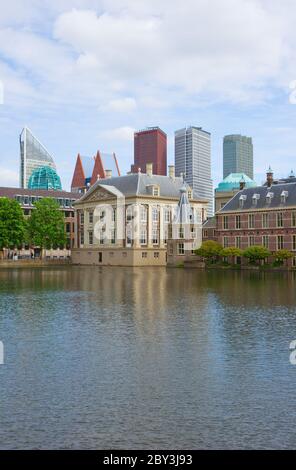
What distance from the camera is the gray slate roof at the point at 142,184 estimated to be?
136m

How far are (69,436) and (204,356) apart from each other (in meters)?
9.67

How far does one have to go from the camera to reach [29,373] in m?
21.3

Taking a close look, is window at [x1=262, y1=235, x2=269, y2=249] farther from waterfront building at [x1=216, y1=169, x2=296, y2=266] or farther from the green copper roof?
the green copper roof

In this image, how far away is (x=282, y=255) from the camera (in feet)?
326

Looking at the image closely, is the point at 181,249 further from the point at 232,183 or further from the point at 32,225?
the point at 232,183

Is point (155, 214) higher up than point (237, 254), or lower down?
higher up

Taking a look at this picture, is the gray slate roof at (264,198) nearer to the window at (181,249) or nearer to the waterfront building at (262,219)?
the waterfront building at (262,219)

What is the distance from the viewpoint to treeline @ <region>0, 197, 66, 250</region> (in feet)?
440

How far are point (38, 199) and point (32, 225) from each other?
27.3m

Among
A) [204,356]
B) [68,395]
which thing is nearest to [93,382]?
[68,395]

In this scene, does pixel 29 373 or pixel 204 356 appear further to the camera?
pixel 204 356

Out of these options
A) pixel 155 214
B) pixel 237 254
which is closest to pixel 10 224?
pixel 155 214

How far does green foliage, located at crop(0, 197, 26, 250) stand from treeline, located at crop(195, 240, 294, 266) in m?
43.0
